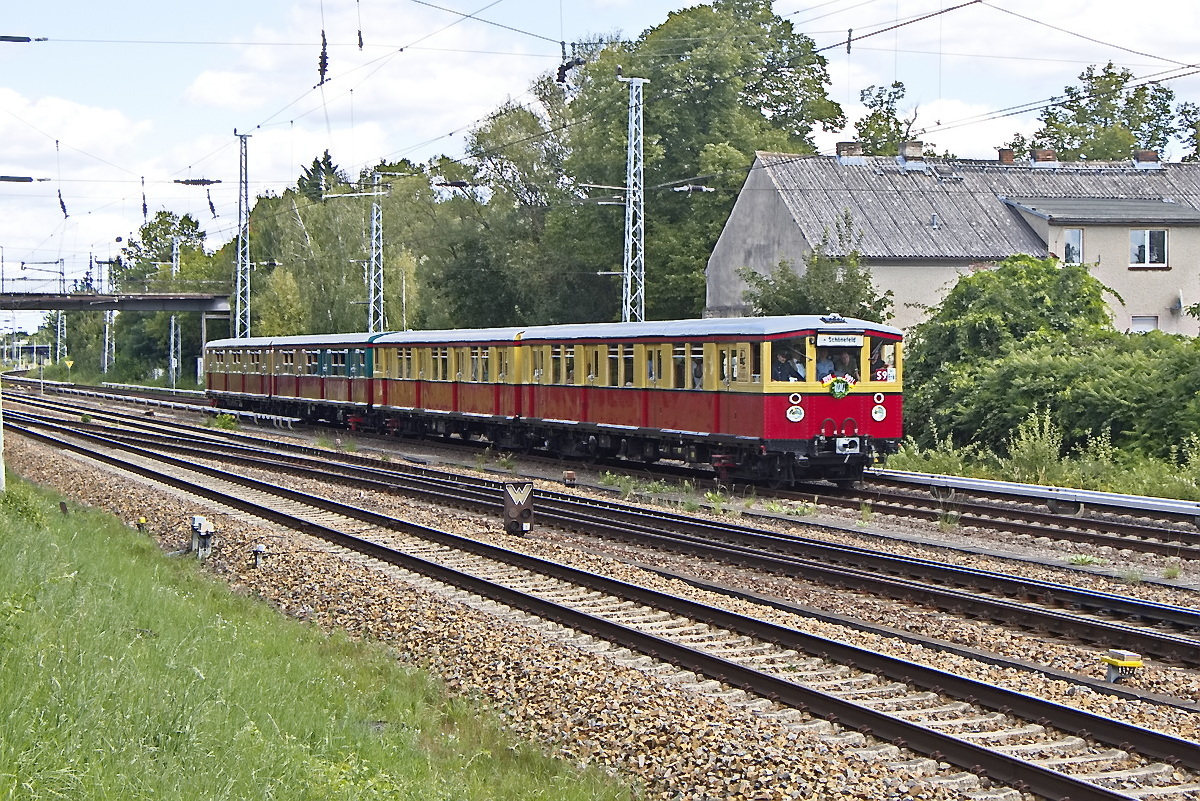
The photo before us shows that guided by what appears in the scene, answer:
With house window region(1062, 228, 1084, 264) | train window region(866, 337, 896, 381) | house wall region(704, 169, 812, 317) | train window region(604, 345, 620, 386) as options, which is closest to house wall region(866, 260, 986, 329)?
house wall region(704, 169, 812, 317)

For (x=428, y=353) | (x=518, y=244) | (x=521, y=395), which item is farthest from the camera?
(x=518, y=244)

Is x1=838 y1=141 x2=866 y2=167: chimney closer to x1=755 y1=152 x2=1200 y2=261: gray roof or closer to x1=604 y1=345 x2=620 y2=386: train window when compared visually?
x1=755 y1=152 x2=1200 y2=261: gray roof

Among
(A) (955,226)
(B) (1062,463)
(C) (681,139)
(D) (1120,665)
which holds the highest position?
(C) (681,139)

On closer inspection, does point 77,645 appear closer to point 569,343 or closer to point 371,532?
point 371,532

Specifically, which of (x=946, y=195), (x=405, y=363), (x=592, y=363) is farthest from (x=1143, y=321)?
(x=592, y=363)

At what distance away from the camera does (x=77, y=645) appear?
317 inches

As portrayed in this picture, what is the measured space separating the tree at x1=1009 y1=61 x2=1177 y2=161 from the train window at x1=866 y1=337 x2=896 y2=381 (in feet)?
202

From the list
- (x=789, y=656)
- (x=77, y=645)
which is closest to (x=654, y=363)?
(x=789, y=656)

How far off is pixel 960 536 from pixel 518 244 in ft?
145

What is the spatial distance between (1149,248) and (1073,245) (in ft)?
7.31

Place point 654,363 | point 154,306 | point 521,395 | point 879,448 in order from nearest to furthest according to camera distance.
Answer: point 879,448
point 654,363
point 521,395
point 154,306

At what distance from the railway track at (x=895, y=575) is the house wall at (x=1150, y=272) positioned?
25918mm

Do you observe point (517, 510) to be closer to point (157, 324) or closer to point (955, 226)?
point (955, 226)

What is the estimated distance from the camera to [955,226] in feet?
143
